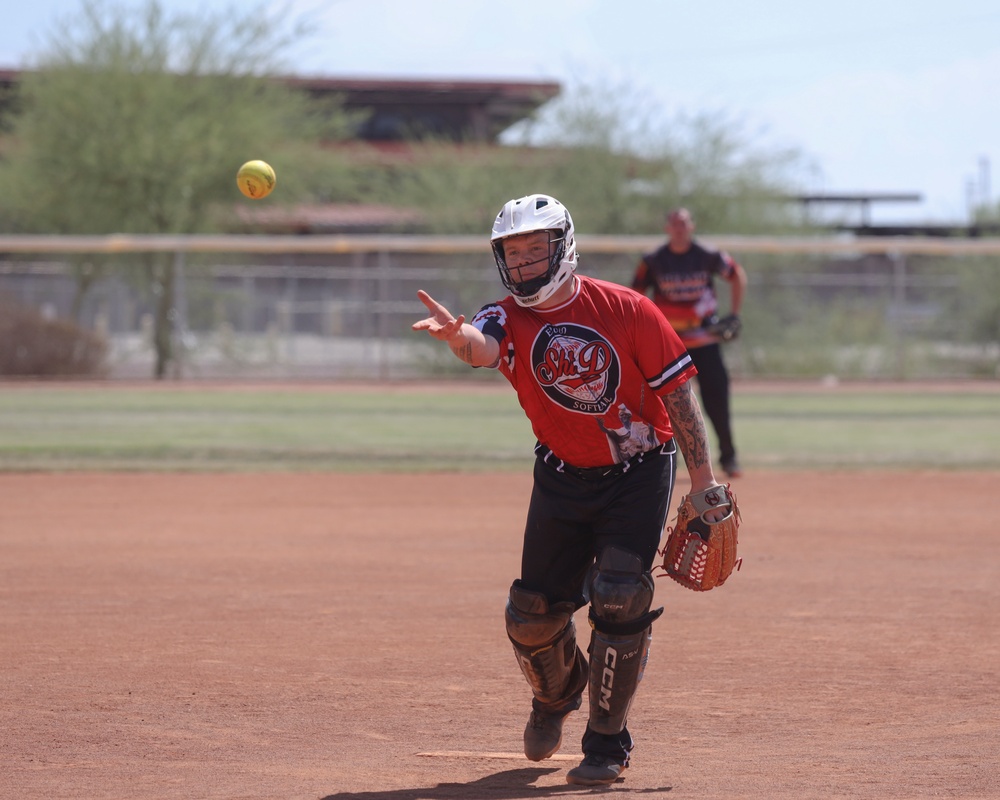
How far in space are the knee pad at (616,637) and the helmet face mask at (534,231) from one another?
90 cm

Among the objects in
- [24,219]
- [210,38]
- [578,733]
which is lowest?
[578,733]

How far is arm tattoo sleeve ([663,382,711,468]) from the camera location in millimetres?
4371

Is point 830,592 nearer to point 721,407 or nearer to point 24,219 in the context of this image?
point 721,407

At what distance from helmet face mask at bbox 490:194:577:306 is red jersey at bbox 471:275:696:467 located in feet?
0.40

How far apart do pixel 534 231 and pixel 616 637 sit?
4.51 ft

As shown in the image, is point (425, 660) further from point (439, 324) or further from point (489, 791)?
point (439, 324)

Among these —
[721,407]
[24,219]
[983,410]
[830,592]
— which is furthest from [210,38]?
[830,592]

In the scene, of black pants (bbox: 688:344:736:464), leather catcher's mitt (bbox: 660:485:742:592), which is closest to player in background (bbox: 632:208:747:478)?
black pants (bbox: 688:344:736:464)

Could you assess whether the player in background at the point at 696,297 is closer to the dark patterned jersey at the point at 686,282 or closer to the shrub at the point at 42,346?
the dark patterned jersey at the point at 686,282

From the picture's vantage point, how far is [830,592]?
7.27 metres

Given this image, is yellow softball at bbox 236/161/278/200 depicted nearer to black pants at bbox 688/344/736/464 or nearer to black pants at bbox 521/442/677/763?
black pants at bbox 521/442/677/763

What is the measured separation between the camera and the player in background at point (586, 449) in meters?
4.30

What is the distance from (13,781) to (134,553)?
14.1ft

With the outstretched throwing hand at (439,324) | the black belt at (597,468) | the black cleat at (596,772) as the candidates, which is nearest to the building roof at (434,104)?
the black belt at (597,468)
